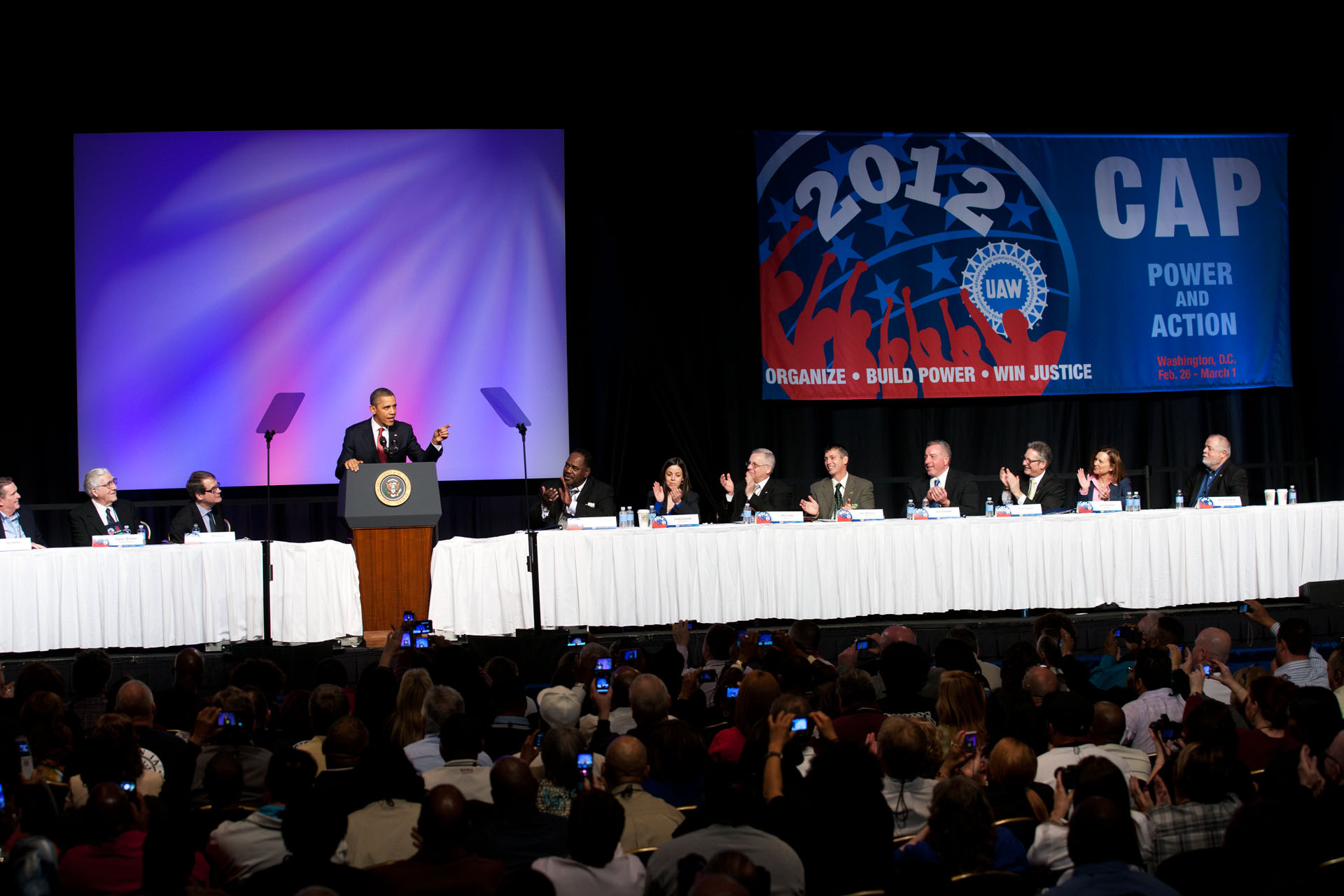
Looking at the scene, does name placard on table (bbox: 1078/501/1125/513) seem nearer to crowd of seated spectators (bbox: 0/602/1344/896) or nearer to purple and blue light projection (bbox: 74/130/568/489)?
crowd of seated spectators (bbox: 0/602/1344/896)

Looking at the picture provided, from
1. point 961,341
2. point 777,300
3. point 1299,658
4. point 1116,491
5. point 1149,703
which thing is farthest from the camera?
point 961,341

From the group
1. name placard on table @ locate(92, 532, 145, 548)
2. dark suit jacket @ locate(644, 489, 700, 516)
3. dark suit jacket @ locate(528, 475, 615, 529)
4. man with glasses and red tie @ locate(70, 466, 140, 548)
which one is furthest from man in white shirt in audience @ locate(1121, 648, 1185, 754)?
man with glasses and red tie @ locate(70, 466, 140, 548)

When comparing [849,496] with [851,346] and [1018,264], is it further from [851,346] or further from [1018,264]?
[1018,264]

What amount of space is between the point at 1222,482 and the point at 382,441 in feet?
18.5

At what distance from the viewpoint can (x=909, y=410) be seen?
1082 centimetres

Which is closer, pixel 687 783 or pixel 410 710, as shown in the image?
pixel 687 783

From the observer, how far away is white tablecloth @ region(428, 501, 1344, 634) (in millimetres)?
7191

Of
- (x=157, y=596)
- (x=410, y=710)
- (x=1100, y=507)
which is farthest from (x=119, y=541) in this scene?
(x=1100, y=507)

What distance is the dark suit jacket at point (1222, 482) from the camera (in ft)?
27.5

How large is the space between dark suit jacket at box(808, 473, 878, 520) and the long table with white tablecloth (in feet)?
10.7

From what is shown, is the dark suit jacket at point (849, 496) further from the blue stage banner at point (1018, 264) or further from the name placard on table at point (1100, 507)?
the blue stage banner at point (1018, 264)

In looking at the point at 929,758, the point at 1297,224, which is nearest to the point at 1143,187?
the point at 1297,224

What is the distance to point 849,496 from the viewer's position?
8.29 metres

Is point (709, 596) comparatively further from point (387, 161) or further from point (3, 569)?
point (387, 161)
